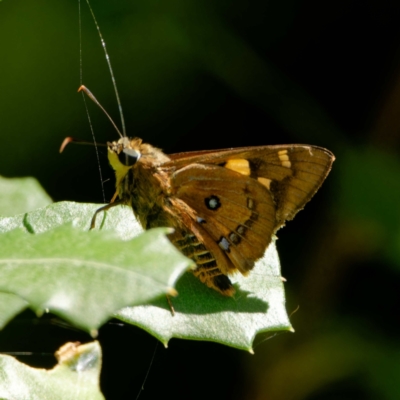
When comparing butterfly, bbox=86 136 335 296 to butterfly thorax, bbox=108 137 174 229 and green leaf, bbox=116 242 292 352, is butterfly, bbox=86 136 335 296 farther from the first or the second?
green leaf, bbox=116 242 292 352

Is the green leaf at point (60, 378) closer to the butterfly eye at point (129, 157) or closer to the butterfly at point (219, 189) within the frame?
the butterfly at point (219, 189)

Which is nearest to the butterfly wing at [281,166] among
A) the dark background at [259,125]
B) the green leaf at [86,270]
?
the green leaf at [86,270]

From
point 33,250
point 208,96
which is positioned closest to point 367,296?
point 208,96

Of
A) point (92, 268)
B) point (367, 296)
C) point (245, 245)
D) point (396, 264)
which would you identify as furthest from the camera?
point (367, 296)

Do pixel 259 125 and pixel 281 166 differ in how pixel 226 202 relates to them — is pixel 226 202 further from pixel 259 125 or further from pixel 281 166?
pixel 259 125

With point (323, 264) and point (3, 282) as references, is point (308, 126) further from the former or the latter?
point (3, 282)

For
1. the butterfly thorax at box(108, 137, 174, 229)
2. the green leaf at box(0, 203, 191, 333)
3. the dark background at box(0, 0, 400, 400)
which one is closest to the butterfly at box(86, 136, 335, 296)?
the butterfly thorax at box(108, 137, 174, 229)
